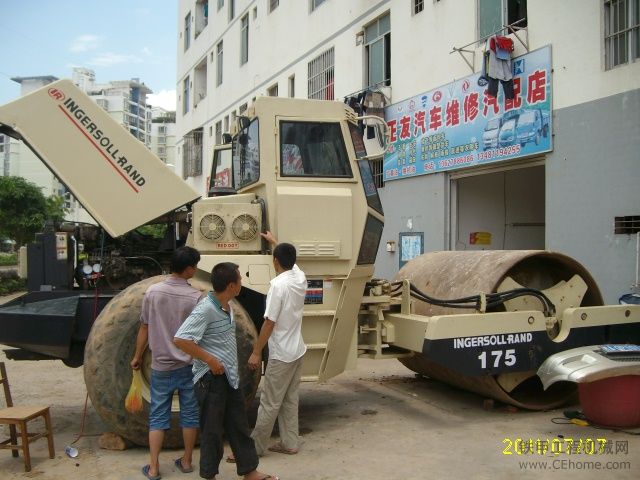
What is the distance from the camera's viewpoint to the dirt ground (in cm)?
446

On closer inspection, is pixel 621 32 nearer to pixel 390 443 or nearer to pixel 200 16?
pixel 390 443

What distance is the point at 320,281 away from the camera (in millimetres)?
5469

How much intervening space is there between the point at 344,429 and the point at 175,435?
5.09 ft

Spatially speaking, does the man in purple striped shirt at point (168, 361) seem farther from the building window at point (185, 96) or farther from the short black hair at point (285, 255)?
the building window at point (185, 96)

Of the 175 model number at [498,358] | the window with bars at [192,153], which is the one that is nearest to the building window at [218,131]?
the window with bars at [192,153]

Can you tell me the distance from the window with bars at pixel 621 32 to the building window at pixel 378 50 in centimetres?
603

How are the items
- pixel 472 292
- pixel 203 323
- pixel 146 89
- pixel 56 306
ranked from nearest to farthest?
pixel 203 323, pixel 56 306, pixel 472 292, pixel 146 89

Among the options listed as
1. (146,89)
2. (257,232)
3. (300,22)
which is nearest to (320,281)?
(257,232)

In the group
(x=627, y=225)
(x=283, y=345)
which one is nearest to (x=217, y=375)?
(x=283, y=345)

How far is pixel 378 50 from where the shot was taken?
49.2 feet

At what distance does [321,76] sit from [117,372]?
45.9 feet

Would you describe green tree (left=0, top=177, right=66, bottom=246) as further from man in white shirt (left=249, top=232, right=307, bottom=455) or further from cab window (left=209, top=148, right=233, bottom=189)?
man in white shirt (left=249, top=232, right=307, bottom=455)

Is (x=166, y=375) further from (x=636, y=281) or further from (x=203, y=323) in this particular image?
(x=636, y=281)

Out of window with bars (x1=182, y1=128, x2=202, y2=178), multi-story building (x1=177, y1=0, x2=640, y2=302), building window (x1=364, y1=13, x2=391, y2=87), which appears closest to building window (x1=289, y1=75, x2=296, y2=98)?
multi-story building (x1=177, y1=0, x2=640, y2=302)
